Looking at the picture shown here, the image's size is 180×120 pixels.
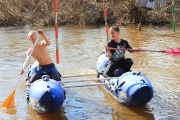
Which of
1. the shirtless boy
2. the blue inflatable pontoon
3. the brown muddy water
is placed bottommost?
the brown muddy water

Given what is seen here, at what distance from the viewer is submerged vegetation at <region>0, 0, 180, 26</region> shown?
1916cm

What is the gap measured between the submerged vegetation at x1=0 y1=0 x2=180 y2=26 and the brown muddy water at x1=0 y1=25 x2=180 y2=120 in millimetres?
2818

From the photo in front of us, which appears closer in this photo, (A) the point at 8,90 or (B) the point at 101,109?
(B) the point at 101,109

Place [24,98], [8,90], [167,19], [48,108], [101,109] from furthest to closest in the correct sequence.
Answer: [167,19] < [8,90] < [24,98] < [101,109] < [48,108]

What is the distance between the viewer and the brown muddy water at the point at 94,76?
18.6 feet

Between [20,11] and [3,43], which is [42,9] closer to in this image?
[20,11]

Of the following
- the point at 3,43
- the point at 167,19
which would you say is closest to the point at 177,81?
the point at 3,43

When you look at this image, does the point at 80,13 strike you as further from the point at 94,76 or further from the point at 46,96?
the point at 46,96

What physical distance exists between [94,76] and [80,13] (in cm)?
1292

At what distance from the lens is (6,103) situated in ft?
20.0

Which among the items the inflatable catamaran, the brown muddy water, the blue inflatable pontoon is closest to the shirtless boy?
the brown muddy water

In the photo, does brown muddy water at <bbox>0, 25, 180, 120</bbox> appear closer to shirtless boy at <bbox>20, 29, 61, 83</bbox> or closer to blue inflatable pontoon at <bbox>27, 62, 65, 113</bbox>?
blue inflatable pontoon at <bbox>27, 62, 65, 113</bbox>

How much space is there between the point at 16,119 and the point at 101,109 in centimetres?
154

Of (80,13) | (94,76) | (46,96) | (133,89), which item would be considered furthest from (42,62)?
(80,13)
